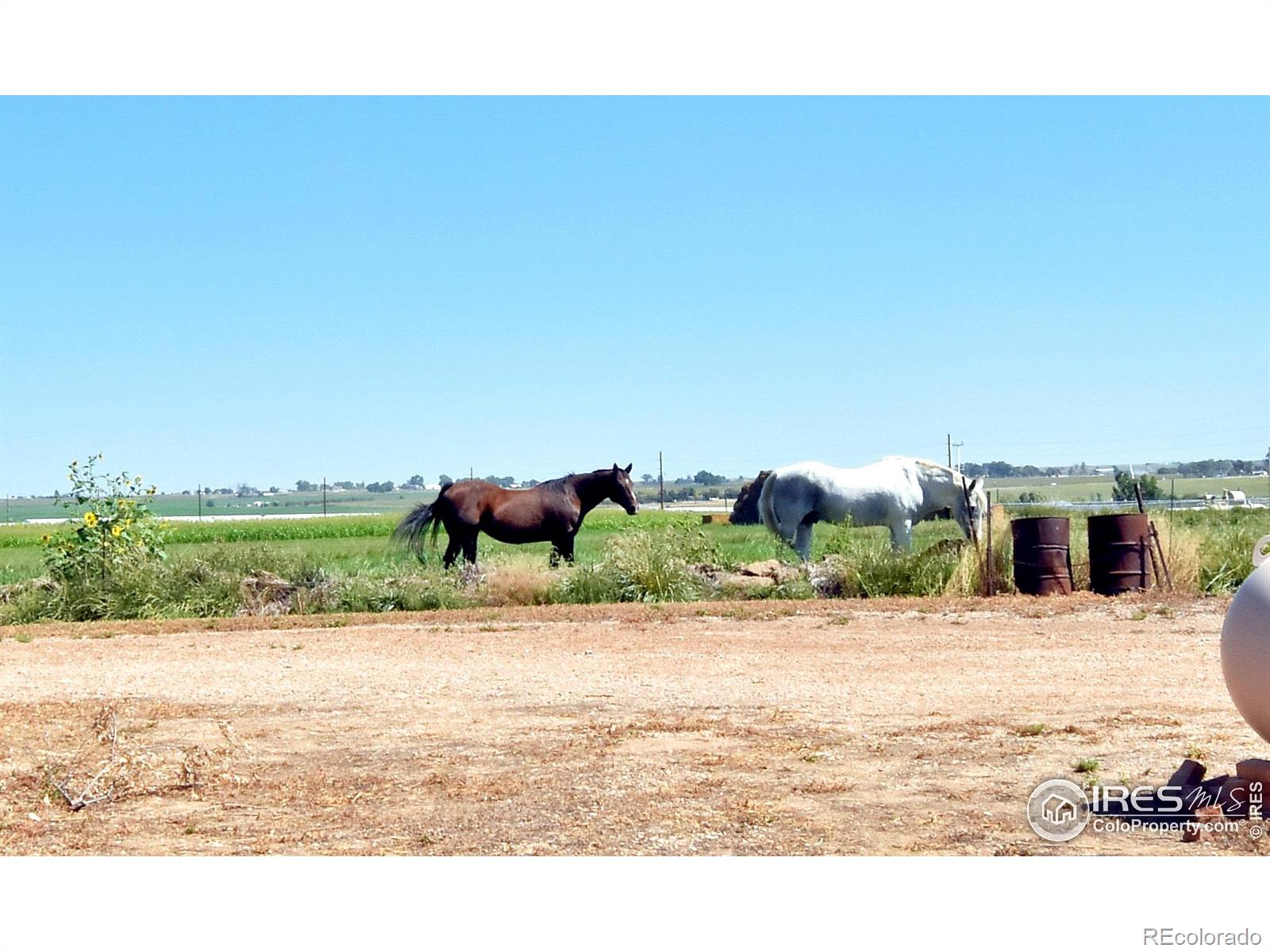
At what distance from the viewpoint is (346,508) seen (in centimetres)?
8481

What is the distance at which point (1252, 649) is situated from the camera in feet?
21.6

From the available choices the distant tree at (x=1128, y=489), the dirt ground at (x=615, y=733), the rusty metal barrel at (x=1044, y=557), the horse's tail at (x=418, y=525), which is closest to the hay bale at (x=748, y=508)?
the distant tree at (x=1128, y=489)

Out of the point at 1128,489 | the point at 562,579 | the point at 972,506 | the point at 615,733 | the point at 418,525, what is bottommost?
the point at 615,733

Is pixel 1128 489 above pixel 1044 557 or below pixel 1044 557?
above

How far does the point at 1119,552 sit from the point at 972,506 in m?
4.55

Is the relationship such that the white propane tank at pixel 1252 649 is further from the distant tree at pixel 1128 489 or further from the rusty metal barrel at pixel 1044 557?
the distant tree at pixel 1128 489

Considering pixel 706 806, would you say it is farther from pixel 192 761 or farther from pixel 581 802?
pixel 192 761

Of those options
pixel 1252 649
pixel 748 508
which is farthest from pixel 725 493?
pixel 1252 649

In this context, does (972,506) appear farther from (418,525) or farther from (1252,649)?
(1252,649)

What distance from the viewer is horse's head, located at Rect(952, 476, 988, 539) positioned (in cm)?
2128

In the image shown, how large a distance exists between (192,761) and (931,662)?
258 inches

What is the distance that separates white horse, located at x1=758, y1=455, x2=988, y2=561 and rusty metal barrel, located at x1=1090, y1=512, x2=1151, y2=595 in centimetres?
475
